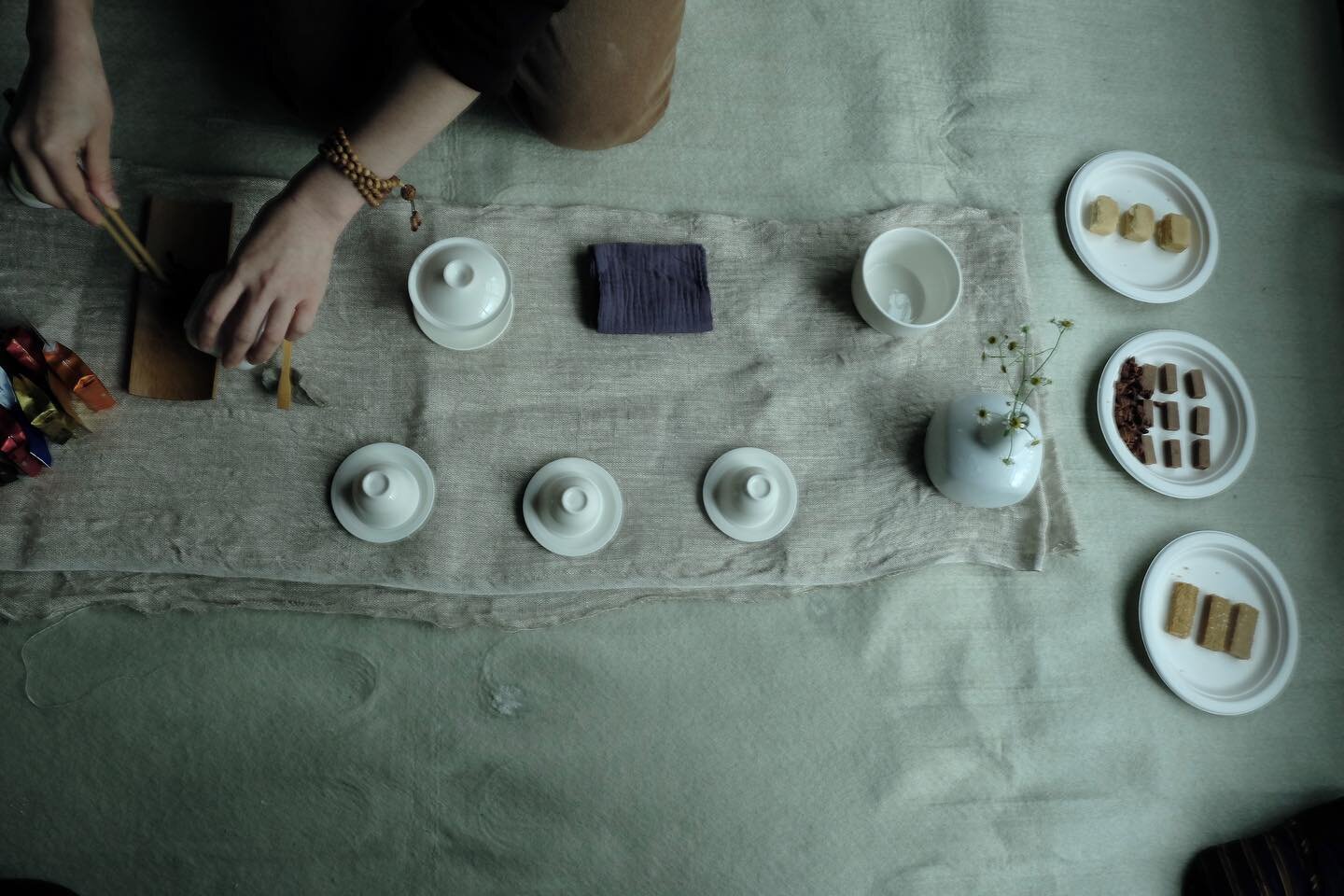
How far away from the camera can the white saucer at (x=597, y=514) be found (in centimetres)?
87

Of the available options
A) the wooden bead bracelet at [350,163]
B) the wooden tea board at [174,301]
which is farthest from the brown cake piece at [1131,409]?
the wooden tea board at [174,301]

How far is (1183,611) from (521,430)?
2.68 feet

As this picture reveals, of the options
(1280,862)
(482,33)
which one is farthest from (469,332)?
(1280,862)

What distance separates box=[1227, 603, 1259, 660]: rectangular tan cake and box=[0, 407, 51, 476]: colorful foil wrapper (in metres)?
1.34

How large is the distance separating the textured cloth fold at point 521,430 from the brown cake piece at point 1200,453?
202 mm

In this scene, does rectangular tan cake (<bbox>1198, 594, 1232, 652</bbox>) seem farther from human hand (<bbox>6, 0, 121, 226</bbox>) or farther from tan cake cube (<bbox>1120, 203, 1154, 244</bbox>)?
human hand (<bbox>6, 0, 121, 226</bbox>)

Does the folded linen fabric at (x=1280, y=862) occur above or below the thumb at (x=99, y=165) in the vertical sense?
below

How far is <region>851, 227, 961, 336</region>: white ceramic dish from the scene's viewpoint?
0.96m

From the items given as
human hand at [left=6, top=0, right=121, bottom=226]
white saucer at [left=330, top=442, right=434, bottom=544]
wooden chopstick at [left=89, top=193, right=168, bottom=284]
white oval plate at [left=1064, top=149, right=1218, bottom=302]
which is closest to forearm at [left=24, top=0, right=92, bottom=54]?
human hand at [left=6, top=0, right=121, bottom=226]

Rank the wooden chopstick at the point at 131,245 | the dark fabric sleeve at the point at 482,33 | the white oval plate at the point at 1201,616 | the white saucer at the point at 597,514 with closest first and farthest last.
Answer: the dark fabric sleeve at the point at 482,33, the wooden chopstick at the point at 131,245, the white saucer at the point at 597,514, the white oval plate at the point at 1201,616

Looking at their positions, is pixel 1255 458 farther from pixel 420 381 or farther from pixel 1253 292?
pixel 420 381

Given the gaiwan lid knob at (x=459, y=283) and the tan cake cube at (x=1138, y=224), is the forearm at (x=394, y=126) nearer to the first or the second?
the gaiwan lid knob at (x=459, y=283)

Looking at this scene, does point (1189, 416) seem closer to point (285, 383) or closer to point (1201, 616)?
point (1201, 616)

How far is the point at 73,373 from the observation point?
2.66 ft
